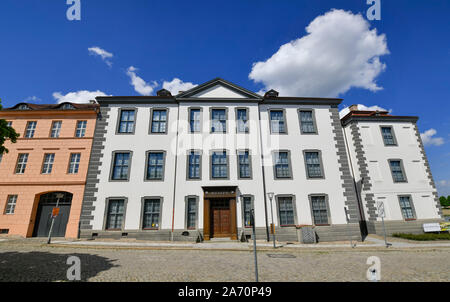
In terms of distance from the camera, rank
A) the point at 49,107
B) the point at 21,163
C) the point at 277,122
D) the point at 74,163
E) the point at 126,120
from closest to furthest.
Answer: the point at 74,163 < the point at 21,163 < the point at 126,120 < the point at 277,122 < the point at 49,107

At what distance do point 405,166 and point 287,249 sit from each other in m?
15.7

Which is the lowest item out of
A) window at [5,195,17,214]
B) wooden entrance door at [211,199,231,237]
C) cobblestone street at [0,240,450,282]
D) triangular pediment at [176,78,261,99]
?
cobblestone street at [0,240,450,282]

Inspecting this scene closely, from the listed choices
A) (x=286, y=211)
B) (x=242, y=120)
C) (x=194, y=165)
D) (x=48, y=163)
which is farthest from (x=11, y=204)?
(x=286, y=211)

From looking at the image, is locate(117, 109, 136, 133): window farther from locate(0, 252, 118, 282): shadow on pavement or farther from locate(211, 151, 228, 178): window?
locate(0, 252, 118, 282): shadow on pavement

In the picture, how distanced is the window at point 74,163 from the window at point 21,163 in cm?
396

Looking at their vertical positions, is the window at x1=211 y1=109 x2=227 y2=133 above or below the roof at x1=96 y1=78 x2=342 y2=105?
below

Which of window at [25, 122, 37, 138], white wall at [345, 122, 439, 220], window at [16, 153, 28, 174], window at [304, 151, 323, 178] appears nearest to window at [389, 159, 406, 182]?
white wall at [345, 122, 439, 220]

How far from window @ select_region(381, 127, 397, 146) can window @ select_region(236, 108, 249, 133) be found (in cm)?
1406

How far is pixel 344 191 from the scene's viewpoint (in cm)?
1662

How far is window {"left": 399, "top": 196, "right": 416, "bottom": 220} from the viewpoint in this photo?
17891mm

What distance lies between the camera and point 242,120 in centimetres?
1806

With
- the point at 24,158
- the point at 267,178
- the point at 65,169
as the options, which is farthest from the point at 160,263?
the point at 24,158

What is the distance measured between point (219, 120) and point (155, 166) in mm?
6779

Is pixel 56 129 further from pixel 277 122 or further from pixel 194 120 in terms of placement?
pixel 277 122
